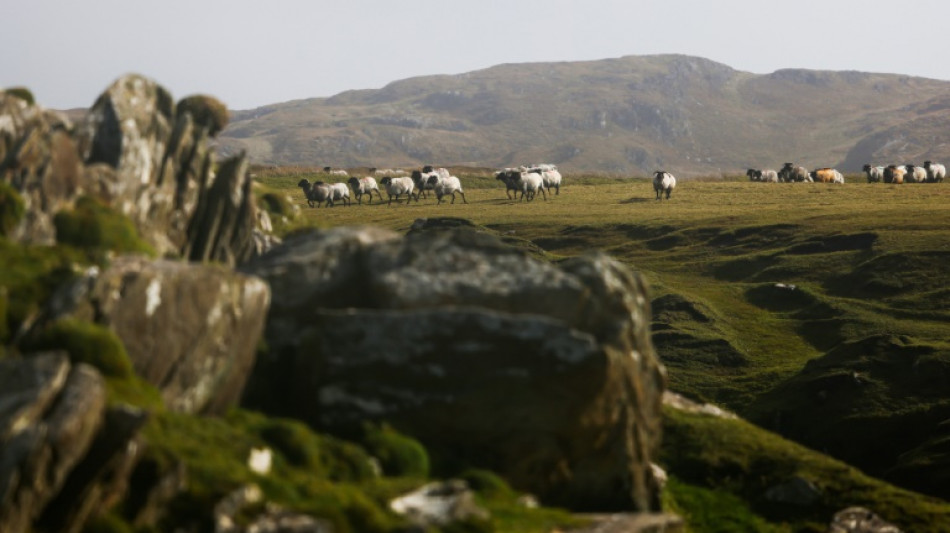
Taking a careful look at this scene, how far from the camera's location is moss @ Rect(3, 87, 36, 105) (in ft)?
67.5

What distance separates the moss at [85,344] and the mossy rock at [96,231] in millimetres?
3728

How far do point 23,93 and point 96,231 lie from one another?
4.48 metres

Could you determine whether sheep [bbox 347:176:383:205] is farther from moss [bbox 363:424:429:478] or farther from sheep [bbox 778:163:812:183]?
moss [bbox 363:424:429:478]

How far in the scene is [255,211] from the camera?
23594 millimetres

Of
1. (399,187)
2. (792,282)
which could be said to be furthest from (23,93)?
(399,187)

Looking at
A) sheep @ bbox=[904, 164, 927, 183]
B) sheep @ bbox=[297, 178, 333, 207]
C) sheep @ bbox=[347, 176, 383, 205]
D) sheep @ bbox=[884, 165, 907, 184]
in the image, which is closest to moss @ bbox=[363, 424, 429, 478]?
sheep @ bbox=[297, 178, 333, 207]

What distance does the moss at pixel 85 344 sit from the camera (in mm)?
14078

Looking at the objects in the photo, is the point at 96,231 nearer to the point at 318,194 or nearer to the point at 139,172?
the point at 139,172

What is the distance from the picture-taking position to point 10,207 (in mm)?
17672

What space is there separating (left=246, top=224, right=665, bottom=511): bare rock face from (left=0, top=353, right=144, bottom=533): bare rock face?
4.32 m

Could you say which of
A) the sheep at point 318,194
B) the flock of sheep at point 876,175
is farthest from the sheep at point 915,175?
the sheep at point 318,194

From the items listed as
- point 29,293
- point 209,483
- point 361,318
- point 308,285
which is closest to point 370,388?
point 361,318

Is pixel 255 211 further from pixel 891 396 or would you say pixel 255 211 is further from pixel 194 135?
pixel 891 396

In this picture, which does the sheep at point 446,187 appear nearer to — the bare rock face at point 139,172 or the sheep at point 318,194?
the sheep at point 318,194
